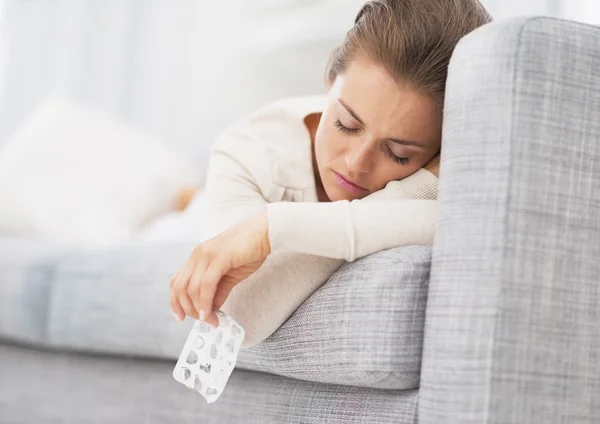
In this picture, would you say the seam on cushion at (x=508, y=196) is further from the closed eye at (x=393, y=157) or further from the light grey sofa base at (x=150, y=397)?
the closed eye at (x=393, y=157)

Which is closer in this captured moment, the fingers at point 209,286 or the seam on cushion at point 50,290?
the fingers at point 209,286

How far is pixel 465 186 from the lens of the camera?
3.01 ft

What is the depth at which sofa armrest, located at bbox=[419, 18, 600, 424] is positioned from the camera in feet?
2.85

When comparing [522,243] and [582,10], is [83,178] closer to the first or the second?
[582,10]

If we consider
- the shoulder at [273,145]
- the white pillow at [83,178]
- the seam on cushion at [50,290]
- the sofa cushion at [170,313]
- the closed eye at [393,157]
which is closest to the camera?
the sofa cushion at [170,313]

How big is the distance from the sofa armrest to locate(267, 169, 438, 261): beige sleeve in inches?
4.8

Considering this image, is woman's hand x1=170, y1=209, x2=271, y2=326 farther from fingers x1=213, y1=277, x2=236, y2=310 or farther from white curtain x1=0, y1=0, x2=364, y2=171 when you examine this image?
white curtain x1=0, y1=0, x2=364, y2=171

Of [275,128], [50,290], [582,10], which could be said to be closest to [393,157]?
[275,128]

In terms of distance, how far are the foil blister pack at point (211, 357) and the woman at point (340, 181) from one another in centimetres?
3

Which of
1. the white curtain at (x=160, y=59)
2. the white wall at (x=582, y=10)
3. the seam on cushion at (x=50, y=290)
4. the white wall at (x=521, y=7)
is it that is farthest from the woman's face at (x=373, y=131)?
the white curtain at (x=160, y=59)

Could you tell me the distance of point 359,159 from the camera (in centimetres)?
117

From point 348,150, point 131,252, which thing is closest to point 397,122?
point 348,150

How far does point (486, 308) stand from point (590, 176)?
0.19m

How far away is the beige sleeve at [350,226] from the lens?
101cm
